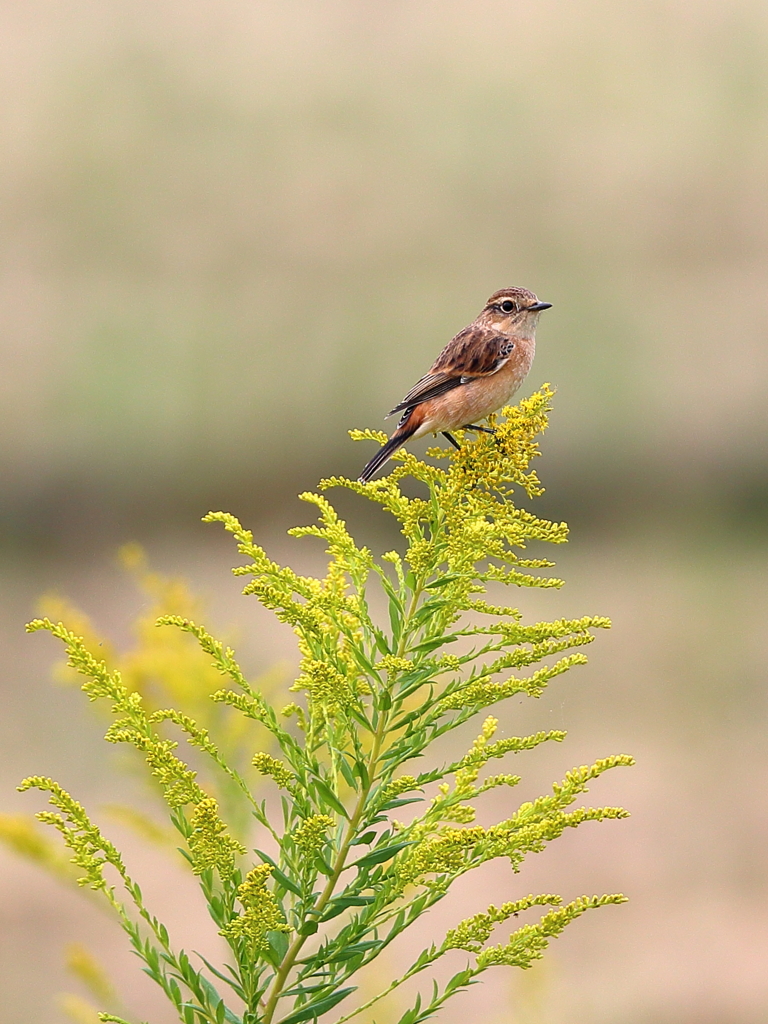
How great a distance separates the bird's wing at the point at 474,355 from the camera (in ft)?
18.5

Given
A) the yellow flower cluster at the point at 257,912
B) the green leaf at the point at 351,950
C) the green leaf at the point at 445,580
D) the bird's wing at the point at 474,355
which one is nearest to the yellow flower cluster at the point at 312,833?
the yellow flower cluster at the point at 257,912

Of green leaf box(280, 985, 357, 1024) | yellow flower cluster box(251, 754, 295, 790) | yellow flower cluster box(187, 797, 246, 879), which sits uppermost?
yellow flower cluster box(251, 754, 295, 790)

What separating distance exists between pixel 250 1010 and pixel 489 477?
1.63 meters

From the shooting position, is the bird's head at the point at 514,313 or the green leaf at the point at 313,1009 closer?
the green leaf at the point at 313,1009

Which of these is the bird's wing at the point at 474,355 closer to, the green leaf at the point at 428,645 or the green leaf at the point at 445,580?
the green leaf at the point at 445,580

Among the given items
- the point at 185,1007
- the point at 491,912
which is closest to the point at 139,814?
the point at 185,1007

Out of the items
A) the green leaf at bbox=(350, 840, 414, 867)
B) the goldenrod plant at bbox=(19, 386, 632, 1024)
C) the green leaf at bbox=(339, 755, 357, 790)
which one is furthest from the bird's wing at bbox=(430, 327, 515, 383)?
the green leaf at bbox=(350, 840, 414, 867)

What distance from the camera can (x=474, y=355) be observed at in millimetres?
5730

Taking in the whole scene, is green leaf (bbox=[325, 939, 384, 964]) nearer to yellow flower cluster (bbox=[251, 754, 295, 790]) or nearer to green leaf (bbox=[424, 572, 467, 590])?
yellow flower cluster (bbox=[251, 754, 295, 790])

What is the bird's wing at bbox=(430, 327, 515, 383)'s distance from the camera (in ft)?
18.5

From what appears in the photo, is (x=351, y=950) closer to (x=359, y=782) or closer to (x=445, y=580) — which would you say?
(x=359, y=782)

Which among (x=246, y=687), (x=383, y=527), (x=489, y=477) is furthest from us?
(x=383, y=527)

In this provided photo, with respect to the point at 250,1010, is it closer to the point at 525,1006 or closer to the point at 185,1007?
the point at 185,1007

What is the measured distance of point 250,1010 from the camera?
2.95 m
